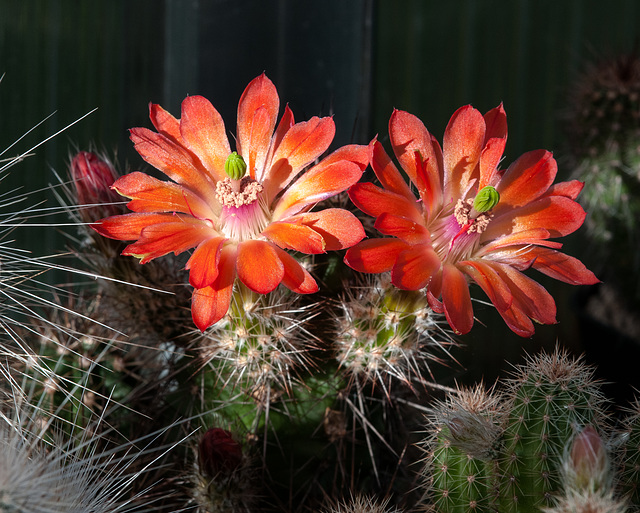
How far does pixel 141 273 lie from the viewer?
1.89 feet

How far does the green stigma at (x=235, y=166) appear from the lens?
1.52 feet

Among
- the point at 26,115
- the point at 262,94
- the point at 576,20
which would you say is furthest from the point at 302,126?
the point at 576,20

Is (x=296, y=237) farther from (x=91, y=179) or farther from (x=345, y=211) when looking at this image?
(x=91, y=179)

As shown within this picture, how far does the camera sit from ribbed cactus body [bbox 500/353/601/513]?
0.43 metres

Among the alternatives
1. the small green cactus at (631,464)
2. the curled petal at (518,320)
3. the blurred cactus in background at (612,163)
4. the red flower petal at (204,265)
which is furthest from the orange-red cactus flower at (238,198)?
the blurred cactus in background at (612,163)

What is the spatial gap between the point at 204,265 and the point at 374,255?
0.37 feet

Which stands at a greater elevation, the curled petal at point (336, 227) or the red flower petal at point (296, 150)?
the red flower petal at point (296, 150)

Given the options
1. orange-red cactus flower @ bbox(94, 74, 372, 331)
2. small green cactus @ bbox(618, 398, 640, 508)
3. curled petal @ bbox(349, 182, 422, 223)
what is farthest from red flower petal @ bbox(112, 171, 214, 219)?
small green cactus @ bbox(618, 398, 640, 508)

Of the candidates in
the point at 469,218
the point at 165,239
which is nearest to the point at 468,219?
the point at 469,218

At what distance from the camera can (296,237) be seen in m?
0.45

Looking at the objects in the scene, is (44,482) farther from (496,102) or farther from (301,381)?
(496,102)

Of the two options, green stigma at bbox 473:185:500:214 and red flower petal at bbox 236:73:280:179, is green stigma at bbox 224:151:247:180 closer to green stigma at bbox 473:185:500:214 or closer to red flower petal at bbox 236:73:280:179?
red flower petal at bbox 236:73:280:179

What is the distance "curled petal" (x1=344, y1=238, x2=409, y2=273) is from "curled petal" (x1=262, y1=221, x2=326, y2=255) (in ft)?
0.07

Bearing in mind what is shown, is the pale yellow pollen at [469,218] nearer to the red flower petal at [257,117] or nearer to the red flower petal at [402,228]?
the red flower petal at [402,228]
